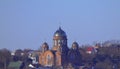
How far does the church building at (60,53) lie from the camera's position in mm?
75938

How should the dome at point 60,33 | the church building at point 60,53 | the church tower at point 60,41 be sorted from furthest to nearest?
the dome at point 60,33, the church building at point 60,53, the church tower at point 60,41

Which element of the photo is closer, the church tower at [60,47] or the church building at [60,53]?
the church tower at [60,47]

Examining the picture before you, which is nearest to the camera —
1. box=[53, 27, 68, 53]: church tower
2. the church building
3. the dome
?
box=[53, 27, 68, 53]: church tower

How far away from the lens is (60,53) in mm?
76125

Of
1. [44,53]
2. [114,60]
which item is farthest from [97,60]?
[44,53]

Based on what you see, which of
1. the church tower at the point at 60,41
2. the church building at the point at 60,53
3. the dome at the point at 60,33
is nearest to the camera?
the church tower at the point at 60,41

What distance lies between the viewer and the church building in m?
75.9

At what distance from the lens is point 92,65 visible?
7788cm

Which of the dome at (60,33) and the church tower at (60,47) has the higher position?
the dome at (60,33)

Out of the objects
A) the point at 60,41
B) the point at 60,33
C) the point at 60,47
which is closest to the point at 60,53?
the point at 60,47

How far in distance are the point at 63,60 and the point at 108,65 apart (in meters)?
6.54

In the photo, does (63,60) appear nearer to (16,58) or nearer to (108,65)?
(108,65)

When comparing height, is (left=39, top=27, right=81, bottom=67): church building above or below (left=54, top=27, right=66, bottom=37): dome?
below

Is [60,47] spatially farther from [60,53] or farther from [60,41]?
[60,53]
